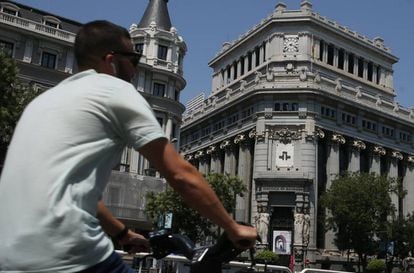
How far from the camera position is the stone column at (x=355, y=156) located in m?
61.0

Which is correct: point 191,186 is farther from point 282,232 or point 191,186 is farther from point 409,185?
point 409,185

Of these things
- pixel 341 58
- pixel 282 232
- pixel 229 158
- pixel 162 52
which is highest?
pixel 341 58

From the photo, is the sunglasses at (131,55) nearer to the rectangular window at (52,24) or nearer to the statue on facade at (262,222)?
the rectangular window at (52,24)

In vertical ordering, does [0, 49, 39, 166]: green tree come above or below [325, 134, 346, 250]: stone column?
below

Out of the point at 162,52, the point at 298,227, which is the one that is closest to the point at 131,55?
the point at 162,52

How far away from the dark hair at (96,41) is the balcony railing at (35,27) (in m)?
41.6

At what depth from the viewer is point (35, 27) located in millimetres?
42875

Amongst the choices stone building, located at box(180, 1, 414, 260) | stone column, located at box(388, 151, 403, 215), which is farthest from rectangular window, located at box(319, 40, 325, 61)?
stone column, located at box(388, 151, 403, 215)

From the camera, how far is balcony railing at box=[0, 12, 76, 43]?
136ft

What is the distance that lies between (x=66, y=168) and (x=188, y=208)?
3683 cm

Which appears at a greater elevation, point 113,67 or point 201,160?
point 201,160

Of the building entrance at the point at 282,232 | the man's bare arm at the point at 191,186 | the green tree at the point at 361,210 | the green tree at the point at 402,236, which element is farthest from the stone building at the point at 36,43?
the man's bare arm at the point at 191,186

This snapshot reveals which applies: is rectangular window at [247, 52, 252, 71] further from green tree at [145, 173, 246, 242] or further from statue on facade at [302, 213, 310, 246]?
green tree at [145, 173, 246, 242]

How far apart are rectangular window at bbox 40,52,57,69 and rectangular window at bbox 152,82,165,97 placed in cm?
887
